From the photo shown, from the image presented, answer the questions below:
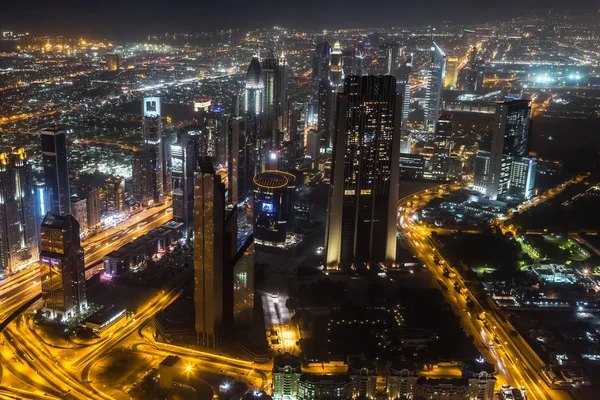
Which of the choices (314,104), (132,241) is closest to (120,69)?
(314,104)

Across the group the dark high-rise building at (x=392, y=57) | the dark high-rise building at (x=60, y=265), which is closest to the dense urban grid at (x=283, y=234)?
the dark high-rise building at (x=60, y=265)

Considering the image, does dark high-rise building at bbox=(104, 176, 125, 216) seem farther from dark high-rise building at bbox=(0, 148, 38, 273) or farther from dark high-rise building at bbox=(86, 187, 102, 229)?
dark high-rise building at bbox=(0, 148, 38, 273)

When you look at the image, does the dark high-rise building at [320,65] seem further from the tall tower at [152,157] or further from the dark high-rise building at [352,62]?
the tall tower at [152,157]

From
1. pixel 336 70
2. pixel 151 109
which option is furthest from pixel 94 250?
pixel 336 70

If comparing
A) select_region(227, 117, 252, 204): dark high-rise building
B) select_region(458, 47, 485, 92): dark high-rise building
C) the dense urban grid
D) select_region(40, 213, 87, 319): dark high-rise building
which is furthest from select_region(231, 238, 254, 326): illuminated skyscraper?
select_region(458, 47, 485, 92): dark high-rise building

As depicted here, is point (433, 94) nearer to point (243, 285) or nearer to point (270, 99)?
point (270, 99)

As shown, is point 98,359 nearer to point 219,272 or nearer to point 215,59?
point 219,272
